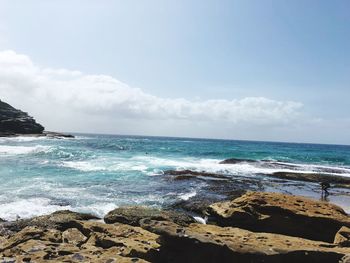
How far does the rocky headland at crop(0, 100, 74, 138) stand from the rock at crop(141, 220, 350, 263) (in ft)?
329

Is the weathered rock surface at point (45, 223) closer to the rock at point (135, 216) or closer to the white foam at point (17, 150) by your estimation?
the rock at point (135, 216)

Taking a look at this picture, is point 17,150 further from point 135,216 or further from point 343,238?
point 343,238

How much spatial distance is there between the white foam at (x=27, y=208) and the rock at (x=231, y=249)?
9.86 metres

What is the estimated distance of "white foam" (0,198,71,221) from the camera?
16983 millimetres

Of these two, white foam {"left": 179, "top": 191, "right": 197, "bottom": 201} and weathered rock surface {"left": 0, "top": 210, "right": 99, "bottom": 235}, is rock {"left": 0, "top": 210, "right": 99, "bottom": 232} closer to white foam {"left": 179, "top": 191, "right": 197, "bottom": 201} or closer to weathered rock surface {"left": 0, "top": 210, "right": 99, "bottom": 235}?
weathered rock surface {"left": 0, "top": 210, "right": 99, "bottom": 235}

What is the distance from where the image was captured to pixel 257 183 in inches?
1320

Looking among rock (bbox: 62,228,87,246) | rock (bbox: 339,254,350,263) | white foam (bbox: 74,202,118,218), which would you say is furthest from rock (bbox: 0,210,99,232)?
rock (bbox: 339,254,350,263)

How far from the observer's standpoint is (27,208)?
1831 centimetres

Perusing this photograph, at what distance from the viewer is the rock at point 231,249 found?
912 cm

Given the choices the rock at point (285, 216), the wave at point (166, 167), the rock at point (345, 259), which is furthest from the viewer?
the wave at point (166, 167)

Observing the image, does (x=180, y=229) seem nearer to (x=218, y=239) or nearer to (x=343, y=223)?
(x=218, y=239)

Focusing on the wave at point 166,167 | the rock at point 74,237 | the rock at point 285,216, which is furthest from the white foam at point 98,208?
the wave at point 166,167

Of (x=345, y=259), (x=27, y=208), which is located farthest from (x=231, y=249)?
(x=27, y=208)

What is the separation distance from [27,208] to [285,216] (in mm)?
12719
